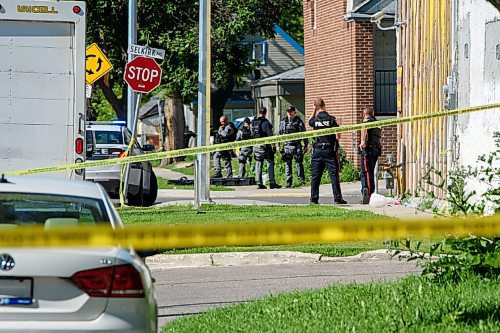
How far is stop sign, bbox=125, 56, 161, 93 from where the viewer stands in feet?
69.4

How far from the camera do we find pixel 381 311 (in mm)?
8883

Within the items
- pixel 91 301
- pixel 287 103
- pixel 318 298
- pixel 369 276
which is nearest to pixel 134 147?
pixel 369 276

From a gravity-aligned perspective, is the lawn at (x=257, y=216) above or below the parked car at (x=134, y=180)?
below

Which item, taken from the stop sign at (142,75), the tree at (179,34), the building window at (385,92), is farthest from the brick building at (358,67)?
the tree at (179,34)

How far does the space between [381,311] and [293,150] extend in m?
19.3

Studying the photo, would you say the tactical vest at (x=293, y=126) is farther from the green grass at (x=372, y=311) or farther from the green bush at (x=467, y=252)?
the green bush at (x=467, y=252)

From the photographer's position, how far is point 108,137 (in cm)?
3228

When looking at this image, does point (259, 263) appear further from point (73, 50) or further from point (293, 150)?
point (293, 150)

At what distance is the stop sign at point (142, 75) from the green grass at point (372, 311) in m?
11.4

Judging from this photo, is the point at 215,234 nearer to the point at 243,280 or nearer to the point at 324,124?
the point at 243,280

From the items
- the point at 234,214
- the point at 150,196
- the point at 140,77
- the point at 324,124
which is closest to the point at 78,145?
the point at 234,214

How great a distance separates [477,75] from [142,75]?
6.82 meters

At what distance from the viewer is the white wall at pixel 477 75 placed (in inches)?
627

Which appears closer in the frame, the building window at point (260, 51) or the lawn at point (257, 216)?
the lawn at point (257, 216)
